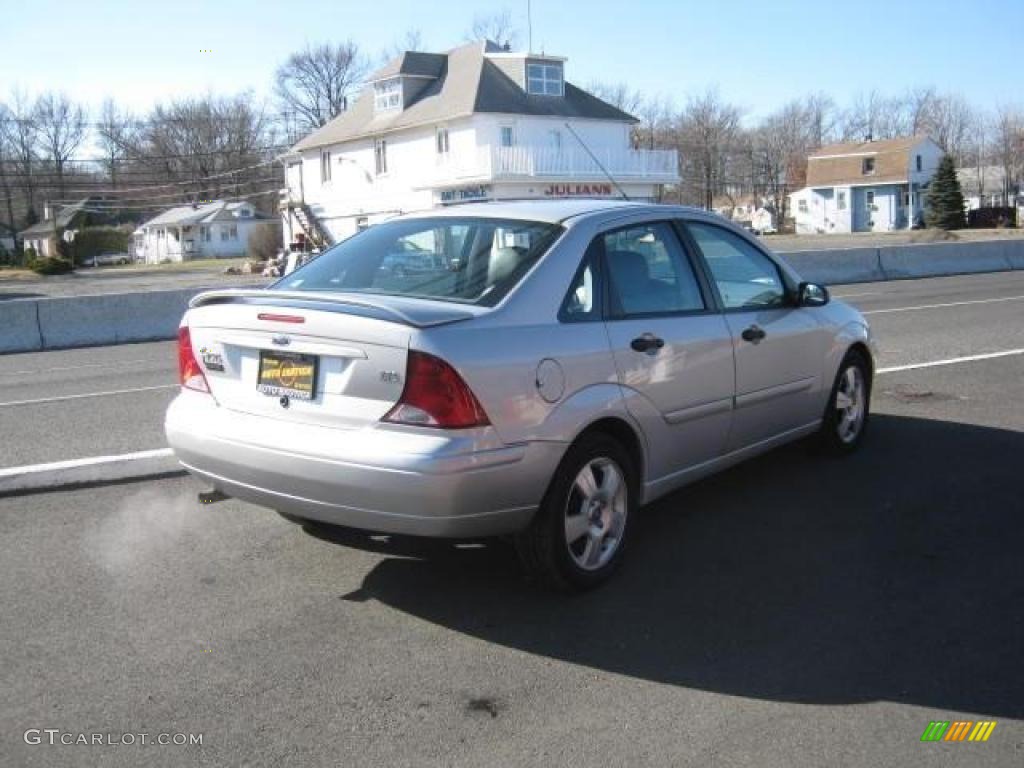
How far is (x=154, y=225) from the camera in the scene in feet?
308

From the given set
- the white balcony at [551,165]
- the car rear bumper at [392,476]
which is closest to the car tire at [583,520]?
the car rear bumper at [392,476]

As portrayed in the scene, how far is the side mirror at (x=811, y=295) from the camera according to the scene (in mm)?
6043

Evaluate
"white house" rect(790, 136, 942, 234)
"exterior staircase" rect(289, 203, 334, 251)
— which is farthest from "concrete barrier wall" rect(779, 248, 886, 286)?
"white house" rect(790, 136, 942, 234)

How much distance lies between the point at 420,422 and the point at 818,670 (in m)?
1.73

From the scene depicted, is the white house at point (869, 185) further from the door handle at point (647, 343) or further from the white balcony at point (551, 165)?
the door handle at point (647, 343)

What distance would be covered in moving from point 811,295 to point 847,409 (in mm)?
940

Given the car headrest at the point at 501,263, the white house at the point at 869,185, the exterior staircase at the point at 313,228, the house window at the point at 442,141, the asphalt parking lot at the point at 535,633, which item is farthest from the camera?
the white house at the point at 869,185

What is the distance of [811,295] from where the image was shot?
617cm

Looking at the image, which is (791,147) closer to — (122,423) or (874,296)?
(874,296)

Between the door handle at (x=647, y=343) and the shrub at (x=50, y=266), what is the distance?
67.9 metres

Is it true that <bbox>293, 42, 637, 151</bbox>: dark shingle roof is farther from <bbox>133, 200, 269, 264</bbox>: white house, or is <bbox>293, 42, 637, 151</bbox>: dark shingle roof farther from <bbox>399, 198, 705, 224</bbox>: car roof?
<bbox>399, 198, 705, 224</bbox>: car roof

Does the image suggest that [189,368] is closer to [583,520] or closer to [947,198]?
[583,520]

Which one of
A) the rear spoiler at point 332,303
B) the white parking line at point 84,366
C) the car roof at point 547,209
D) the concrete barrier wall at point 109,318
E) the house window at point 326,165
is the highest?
the house window at point 326,165

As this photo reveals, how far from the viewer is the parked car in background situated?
9050 centimetres
